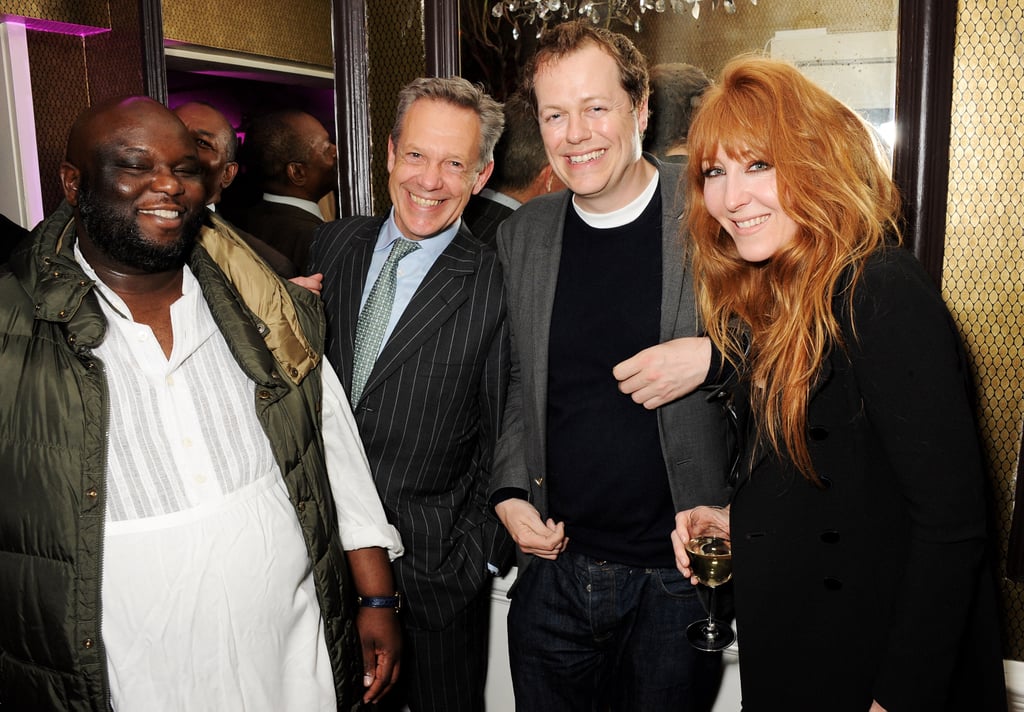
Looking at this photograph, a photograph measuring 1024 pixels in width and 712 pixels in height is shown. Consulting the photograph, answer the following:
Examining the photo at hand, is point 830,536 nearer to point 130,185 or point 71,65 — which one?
point 130,185

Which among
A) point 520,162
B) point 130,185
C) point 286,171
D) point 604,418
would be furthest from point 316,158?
point 604,418

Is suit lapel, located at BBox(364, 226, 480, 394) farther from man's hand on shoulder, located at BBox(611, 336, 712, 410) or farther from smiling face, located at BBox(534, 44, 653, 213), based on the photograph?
man's hand on shoulder, located at BBox(611, 336, 712, 410)

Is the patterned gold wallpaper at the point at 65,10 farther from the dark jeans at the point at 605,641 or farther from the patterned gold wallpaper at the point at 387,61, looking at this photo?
the dark jeans at the point at 605,641

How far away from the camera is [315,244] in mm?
2434

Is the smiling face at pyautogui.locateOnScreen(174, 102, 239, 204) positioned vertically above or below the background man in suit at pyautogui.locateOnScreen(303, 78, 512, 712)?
above

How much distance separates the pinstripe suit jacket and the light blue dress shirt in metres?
0.02

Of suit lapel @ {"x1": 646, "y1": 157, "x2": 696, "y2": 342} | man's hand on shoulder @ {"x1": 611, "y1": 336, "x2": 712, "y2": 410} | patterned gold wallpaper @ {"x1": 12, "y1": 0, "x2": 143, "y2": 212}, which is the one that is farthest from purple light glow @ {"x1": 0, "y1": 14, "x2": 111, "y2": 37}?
man's hand on shoulder @ {"x1": 611, "y1": 336, "x2": 712, "y2": 410}

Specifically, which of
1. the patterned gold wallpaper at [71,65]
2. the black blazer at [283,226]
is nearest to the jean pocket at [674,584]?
the black blazer at [283,226]

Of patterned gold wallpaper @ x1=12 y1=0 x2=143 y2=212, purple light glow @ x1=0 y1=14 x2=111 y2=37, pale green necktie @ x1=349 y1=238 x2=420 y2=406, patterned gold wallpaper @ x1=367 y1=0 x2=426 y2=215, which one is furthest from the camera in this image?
patterned gold wallpaper @ x1=12 y1=0 x2=143 y2=212

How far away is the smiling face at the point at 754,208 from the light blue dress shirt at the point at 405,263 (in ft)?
2.98

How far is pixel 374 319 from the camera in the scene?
220cm

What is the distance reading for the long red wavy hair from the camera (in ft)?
4.65

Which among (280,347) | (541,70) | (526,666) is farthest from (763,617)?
(541,70)

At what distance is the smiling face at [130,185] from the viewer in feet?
5.28
